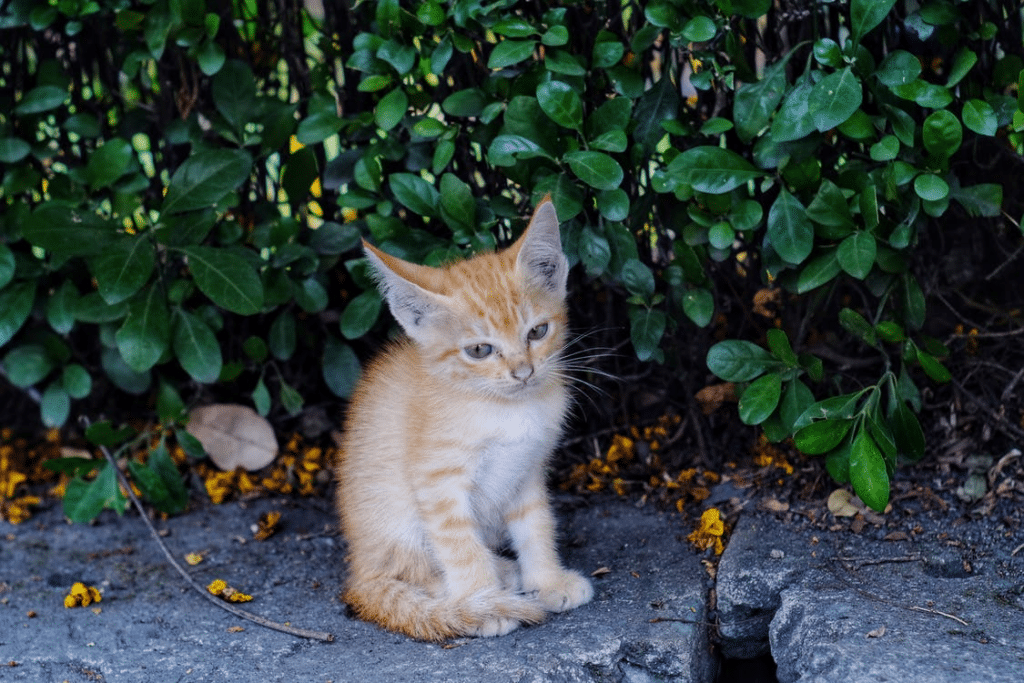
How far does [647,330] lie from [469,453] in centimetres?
72

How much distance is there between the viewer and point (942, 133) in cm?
273

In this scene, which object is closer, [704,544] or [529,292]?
[529,292]

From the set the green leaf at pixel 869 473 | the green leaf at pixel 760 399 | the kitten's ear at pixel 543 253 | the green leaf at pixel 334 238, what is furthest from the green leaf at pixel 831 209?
the green leaf at pixel 334 238

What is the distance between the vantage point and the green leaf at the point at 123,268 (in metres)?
3.26

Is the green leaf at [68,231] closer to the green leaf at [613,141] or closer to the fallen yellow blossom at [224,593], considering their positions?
the fallen yellow blossom at [224,593]

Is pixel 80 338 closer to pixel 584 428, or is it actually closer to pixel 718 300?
pixel 584 428

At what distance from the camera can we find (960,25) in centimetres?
293

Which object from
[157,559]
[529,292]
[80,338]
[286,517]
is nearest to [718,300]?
[529,292]

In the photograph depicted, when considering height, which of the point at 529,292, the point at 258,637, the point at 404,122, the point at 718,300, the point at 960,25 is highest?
the point at 960,25

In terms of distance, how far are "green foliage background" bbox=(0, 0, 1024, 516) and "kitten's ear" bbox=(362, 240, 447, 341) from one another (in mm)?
334

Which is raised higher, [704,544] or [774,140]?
[774,140]

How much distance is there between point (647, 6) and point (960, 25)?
93cm

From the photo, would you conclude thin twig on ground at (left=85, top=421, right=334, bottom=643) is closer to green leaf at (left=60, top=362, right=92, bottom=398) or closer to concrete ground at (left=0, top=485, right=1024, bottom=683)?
concrete ground at (left=0, top=485, right=1024, bottom=683)

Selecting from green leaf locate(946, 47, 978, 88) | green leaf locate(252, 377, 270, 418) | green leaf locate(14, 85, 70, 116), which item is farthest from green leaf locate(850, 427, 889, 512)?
green leaf locate(14, 85, 70, 116)
